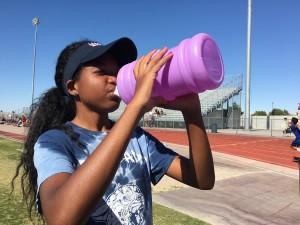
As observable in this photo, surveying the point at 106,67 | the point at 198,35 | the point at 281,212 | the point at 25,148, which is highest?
the point at 198,35

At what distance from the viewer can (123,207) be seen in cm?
153

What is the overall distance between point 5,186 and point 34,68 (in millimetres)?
33698

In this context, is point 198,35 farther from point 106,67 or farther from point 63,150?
point 63,150

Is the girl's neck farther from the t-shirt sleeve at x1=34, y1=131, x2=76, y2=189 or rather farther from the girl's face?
the t-shirt sleeve at x1=34, y1=131, x2=76, y2=189

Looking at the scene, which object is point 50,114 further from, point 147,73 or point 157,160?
point 147,73

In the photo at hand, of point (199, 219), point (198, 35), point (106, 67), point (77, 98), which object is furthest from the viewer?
point (199, 219)

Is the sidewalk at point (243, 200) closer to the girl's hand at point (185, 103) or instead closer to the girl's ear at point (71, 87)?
the girl's hand at point (185, 103)

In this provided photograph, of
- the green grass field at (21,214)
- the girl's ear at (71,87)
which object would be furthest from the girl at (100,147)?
the green grass field at (21,214)

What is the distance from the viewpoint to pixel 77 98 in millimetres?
1787

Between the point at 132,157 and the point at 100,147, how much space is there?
0.54 meters

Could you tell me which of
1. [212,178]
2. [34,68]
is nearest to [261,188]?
[212,178]

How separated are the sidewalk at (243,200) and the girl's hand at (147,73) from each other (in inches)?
161

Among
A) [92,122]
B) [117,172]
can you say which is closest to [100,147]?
[117,172]

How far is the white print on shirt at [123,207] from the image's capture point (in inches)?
58.8
